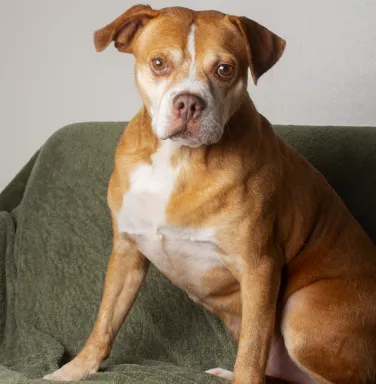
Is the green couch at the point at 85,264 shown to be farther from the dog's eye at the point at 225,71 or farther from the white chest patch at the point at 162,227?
the dog's eye at the point at 225,71

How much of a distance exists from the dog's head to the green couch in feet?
2.19

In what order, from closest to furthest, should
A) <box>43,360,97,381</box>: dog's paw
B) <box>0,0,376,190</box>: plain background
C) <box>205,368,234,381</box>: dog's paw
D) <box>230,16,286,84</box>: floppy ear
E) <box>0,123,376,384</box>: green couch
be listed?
1. <box>230,16,286,84</box>: floppy ear
2. <box>43,360,97,381</box>: dog's paw
3. <box>205,368,234,381</box>: dog's paw
4. <box>0,123,376,384</box>: green couch
5. <box>0,0,376,190</box>: plain background

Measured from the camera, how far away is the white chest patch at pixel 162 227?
204cm

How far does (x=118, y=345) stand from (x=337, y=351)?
2.59ft

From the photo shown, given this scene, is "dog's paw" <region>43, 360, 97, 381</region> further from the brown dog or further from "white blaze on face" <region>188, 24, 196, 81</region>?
"white blaze on face" <region>188, 24, 196, 81</region>

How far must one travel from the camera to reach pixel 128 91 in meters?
3.48

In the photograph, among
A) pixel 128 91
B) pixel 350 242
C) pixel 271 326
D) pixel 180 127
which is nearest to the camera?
pixel 180 127

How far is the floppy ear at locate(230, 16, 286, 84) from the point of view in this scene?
1.96 m

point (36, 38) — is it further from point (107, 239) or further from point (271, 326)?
point (271, 326)

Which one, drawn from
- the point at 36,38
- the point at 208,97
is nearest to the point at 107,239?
the point at 208,97

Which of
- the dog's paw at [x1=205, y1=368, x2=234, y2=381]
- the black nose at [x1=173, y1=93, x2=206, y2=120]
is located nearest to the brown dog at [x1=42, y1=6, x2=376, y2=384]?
the black nose at [x1=173, y1=93, x2=206, y2=120]

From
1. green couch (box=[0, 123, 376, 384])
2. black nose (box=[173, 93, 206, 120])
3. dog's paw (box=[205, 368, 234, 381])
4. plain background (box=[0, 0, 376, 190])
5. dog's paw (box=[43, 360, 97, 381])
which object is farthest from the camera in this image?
plain background (box=[0, 0, 376, 190])

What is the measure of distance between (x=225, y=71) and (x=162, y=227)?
44 cm

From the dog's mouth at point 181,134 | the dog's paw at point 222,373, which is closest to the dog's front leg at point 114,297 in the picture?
the dog's paw at point 222,373
